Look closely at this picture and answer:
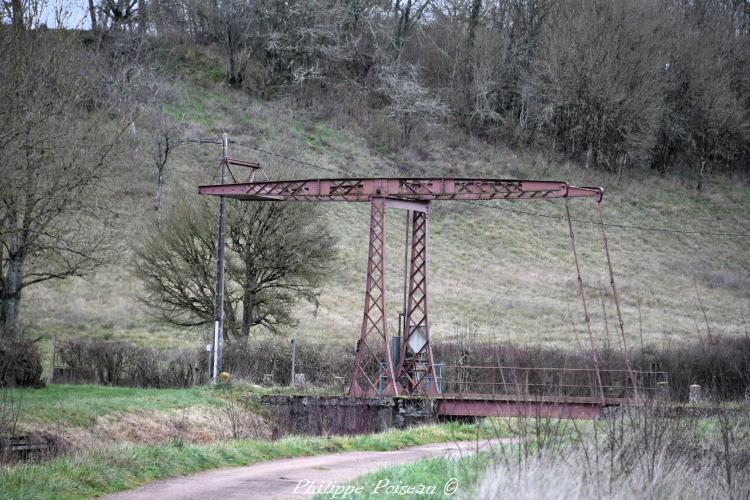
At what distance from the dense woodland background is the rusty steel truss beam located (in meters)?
7.60

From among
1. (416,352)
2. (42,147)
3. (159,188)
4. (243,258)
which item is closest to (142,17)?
(159,188)

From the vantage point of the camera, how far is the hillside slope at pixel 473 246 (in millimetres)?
45281

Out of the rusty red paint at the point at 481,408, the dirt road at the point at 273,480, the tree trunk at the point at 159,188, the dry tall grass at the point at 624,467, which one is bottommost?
the rusty red paint at the point at 481,408

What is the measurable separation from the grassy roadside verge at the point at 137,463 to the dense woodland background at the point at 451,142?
1850 centimetres

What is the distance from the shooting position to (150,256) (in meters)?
37.1

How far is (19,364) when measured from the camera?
24.9 metres

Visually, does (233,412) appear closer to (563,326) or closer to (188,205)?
(188,205)

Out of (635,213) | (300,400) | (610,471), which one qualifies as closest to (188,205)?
(300,400)

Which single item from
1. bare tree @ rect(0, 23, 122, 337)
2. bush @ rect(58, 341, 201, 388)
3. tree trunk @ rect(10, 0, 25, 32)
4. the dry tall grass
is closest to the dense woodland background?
bush @ rect(58, 341, 201, 388)

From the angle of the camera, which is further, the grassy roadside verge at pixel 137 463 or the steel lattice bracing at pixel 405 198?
the steel lattice bracing at pixel 405 198

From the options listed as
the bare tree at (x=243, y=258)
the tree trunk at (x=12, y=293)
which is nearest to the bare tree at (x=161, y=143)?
the bare tree at (x=243, y=258)

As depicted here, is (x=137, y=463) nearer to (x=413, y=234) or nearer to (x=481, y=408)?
(x=481, y=408)

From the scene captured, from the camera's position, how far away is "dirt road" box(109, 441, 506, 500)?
12617 millimetres

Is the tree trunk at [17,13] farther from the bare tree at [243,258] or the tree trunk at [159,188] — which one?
the tree trunk at [159,188]
